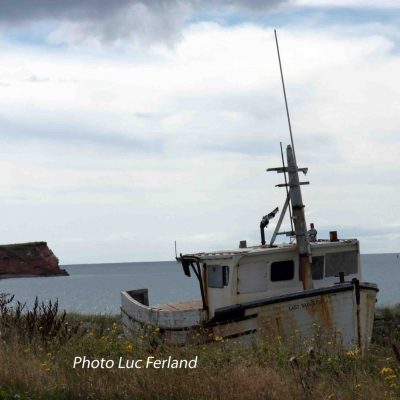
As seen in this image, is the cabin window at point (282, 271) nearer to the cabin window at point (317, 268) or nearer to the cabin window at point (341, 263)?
the cabin window at point (317, 268)

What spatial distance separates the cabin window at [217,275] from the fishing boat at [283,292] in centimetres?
2

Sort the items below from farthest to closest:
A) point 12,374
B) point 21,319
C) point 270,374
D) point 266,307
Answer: point 266,307 → point 21,319 → point 12,374 → point 270,374

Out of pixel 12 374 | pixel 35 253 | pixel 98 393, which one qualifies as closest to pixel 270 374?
pixel 98 393

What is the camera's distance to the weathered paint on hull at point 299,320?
1488cm

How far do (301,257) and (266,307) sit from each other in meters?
1.95

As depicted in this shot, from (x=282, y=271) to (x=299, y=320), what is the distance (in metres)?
1.65

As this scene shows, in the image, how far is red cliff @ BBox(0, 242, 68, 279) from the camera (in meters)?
175

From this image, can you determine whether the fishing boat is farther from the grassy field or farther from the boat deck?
the grassy field

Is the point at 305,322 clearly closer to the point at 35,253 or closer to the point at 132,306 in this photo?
the point at 132,306

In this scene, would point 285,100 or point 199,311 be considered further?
point 285,100

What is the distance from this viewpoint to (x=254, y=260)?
1588 cm

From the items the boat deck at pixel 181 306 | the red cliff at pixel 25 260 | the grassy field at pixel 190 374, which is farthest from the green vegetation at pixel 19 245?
the grassy field at pixel 190 374

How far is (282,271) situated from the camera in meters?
16.3

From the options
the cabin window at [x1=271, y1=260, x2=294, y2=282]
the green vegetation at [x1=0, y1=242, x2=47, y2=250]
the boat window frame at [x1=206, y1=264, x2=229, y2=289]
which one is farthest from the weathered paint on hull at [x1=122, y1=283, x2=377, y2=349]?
the green vegetation at [x1=0, y1=242, x2=47, y2=250]
